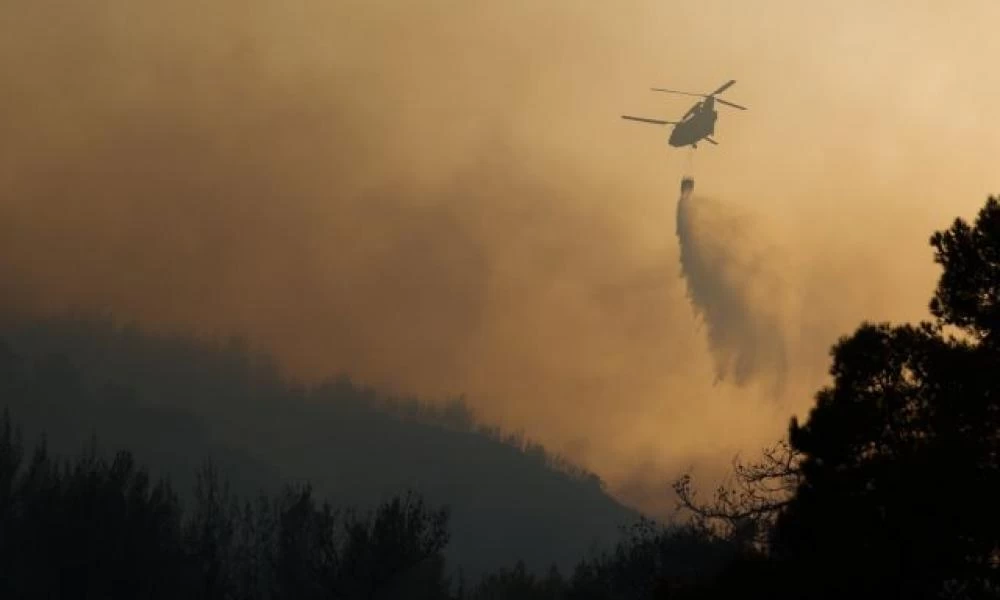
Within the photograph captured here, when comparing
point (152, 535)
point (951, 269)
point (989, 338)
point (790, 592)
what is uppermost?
point (152, 535)

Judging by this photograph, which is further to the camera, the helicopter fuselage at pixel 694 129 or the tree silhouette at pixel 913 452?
the helicopter fuselage at pixel 694 129

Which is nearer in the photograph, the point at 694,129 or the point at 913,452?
the point at 913,452

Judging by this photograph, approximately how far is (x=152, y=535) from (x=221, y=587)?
26.2ft

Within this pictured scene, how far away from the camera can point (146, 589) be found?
288 feet

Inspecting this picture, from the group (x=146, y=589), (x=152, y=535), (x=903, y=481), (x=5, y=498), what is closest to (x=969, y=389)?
(x=903, y=481)

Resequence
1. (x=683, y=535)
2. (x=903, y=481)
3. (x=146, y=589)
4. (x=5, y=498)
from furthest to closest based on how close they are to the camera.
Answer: (x=5, y=498) < (x=146, y=589) < (x=683, y=535) < (x=903, y=481)

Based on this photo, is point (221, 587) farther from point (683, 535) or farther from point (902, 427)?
point (902, 427)

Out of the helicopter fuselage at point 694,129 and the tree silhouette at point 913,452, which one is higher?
the helicopter fuselage at point 694,129

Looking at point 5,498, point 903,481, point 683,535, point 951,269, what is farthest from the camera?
point 5,498

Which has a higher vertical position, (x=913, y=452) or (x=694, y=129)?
(x=694, y=129)

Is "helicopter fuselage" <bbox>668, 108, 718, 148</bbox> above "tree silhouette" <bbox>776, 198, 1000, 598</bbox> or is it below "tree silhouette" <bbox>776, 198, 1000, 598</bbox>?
above

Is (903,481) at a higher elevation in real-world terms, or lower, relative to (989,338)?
lower

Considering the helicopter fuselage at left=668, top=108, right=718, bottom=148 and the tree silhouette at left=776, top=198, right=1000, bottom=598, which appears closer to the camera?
the tree silhouette at left=776, top=198, right=1000, bottom=598

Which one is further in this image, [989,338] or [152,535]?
[152,535]
